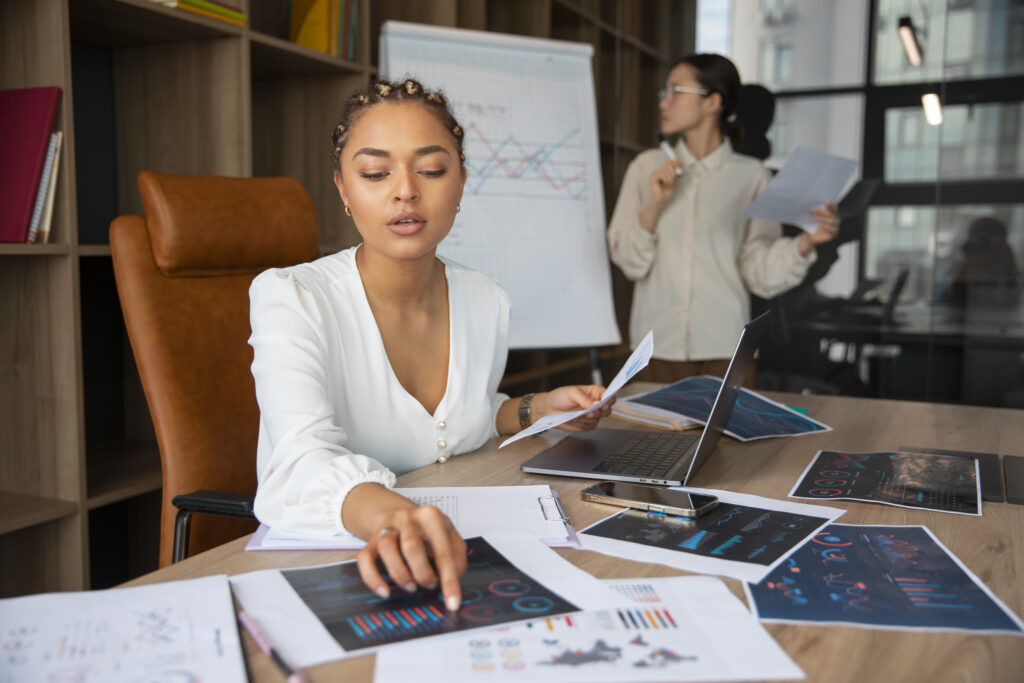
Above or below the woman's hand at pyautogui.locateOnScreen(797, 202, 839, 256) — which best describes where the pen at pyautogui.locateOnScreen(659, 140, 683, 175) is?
above

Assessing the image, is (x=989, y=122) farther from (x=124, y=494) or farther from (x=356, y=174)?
(x=124, y=494)

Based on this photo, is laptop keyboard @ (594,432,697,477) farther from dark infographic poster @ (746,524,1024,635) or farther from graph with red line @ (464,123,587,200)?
graph with red line @ (464,123,587,200)

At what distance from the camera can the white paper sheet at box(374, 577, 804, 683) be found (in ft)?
2.11

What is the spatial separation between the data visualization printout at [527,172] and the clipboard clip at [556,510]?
4.51ft

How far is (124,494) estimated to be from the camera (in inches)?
74.7

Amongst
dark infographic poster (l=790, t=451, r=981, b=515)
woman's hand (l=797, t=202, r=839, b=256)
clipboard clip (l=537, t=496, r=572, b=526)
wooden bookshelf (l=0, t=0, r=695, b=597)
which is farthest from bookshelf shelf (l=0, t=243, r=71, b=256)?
woman's hand (l=797, t=202, r=839, b=256)

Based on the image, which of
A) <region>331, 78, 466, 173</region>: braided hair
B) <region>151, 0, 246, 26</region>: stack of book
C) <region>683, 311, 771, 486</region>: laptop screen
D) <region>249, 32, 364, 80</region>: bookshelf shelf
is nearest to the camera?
<region>683, 311, 771, 486</region>: laptop screen

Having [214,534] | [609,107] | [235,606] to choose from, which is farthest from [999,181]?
[235,606]

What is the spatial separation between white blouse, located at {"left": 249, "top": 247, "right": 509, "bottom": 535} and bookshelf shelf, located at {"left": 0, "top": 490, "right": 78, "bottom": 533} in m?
0.72

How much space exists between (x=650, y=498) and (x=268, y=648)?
1.73 ft

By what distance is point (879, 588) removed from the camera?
2.67 ft

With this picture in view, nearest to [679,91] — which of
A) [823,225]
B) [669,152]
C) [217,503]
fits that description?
[669,152]

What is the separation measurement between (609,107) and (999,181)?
1609mm

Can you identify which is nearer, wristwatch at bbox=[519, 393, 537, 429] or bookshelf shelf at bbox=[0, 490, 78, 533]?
wristwatch at bbox=[519, 393, 537, 429]
